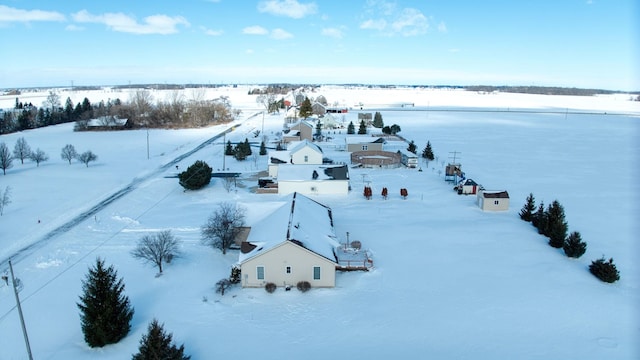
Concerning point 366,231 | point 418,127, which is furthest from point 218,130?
point 366,231

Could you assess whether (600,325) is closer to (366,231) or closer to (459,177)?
(366,231)

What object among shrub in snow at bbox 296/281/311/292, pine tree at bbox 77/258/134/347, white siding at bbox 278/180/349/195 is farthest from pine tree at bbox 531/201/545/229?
pine tree at bbox 77/258/134/347

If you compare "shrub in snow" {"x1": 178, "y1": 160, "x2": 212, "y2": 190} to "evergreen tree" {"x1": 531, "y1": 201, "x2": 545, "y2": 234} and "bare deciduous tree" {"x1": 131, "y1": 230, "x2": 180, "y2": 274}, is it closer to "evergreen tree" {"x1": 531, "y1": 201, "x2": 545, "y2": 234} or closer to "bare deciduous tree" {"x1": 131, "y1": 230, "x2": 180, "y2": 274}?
"bare deciduous tree" {"x1": 131, "y1": 230, "x2": 180, "y2": 274}

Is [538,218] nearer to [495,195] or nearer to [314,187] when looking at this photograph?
[495,195]

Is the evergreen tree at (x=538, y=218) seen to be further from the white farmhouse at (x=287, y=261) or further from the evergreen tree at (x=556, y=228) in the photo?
the white farmhouse at (x=287, y=261)

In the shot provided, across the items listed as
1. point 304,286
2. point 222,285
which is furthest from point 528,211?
point 222,285
